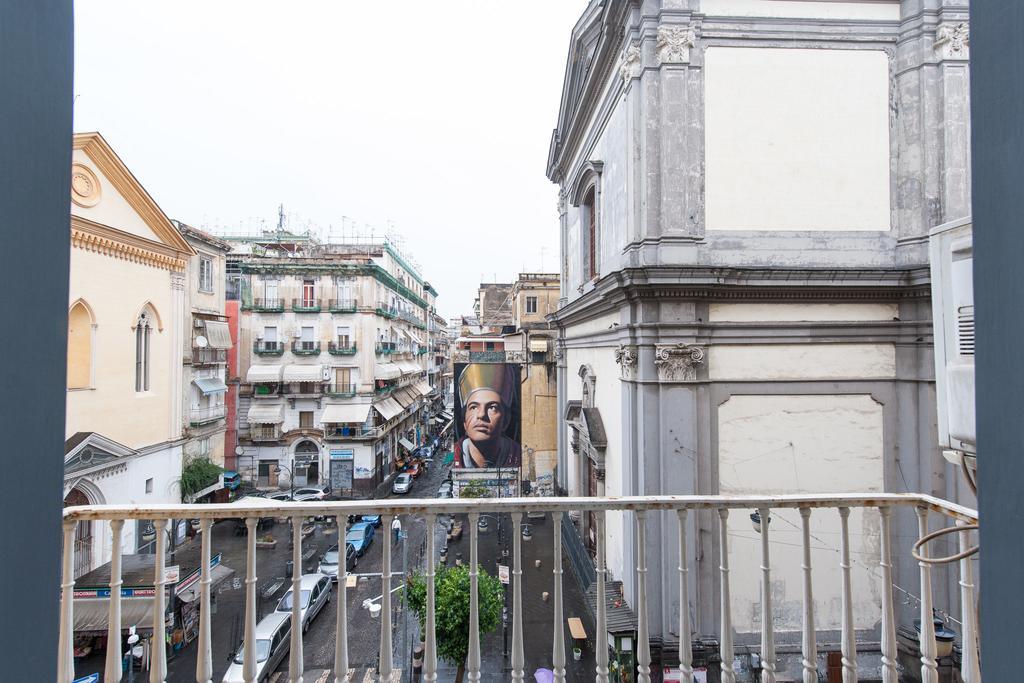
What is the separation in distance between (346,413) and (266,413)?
11.0 feet

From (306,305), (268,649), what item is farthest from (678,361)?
(306,305)

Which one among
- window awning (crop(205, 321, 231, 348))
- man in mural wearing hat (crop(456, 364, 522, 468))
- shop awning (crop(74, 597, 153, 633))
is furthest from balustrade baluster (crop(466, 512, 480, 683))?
window awning (crop(205, 321, 231, 348))

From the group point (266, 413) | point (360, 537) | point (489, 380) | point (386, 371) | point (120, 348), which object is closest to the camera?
point (120, 348)

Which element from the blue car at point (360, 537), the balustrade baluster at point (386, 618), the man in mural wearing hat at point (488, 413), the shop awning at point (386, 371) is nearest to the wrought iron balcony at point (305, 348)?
the shop awning at point (386, 371)

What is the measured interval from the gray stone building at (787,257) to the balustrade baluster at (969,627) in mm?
4946

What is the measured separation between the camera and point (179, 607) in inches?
416

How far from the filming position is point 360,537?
16047 millimetres

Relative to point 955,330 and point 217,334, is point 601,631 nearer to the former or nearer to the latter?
point 955,330

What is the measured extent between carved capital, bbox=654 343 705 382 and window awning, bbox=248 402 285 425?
64.5 ft

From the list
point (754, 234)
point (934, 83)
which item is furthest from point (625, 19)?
point (934, 83)

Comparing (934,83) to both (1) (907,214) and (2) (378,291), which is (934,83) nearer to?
(1) (907,214)

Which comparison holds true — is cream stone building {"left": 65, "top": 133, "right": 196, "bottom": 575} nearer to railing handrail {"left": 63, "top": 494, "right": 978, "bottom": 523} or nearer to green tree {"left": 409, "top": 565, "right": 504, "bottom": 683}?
green tree {"left": 409, "top": 565, "right": 504, "bottom": 683}

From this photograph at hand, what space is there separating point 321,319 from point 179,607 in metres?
14.2

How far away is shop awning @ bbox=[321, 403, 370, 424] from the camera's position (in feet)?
73.5
